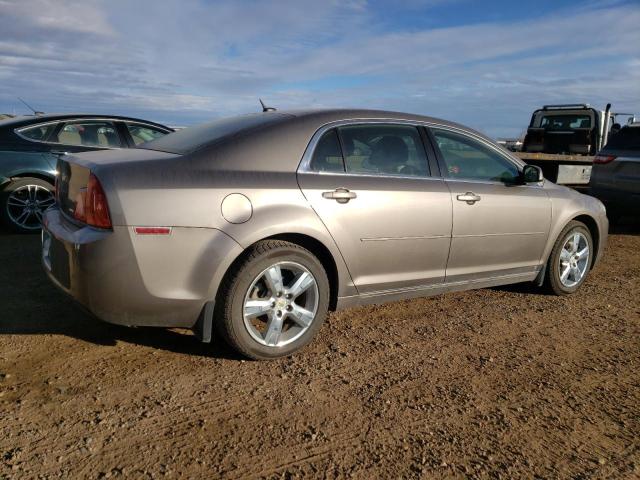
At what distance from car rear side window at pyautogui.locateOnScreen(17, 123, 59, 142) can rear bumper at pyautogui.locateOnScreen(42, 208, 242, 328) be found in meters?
4.28

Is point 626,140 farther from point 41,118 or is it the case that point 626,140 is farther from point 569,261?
point 41,118

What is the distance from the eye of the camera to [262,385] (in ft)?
10.5

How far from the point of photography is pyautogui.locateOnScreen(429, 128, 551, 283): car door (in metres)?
4.31

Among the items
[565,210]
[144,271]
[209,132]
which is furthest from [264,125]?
[565,210]

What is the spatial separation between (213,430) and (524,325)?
2.68 metres

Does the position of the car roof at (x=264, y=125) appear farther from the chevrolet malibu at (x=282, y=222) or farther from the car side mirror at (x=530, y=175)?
the car side mirror at (x=530, y=175)

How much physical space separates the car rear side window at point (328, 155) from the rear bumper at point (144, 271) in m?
0.82

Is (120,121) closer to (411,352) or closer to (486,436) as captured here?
(411,352)

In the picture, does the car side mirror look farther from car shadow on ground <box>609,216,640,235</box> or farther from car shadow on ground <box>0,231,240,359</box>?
car shadow on ground <box>609,216,640,235</box>

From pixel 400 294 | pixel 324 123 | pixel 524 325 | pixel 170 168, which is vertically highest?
pixel 324 123

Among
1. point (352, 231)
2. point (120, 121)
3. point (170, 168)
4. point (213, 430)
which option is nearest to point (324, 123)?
point (352, 231)

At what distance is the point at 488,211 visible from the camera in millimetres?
4426

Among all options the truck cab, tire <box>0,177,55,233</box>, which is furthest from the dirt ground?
the truck cab

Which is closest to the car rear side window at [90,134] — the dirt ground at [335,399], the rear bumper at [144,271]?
the dirt ground at [335,399]
